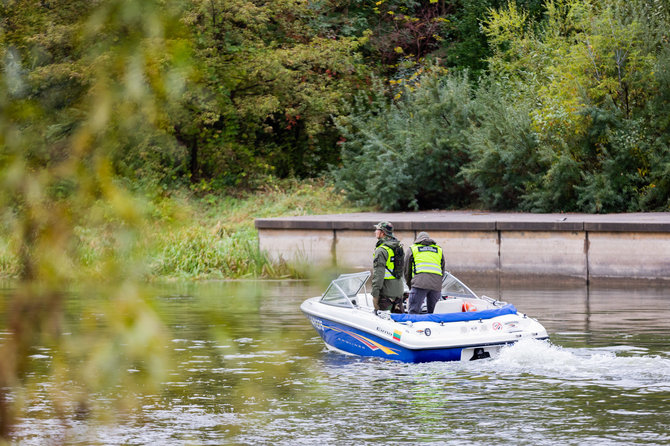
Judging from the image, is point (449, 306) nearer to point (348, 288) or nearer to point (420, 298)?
point (420, 298)

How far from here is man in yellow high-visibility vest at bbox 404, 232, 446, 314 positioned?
44.0 ft

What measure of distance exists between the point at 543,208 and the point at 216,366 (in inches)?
611

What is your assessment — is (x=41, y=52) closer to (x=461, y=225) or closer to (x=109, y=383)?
(x=109, y=383)

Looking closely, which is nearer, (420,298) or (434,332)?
(434,332)

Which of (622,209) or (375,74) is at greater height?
(375,74)

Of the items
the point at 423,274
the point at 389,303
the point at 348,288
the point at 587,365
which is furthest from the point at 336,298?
the point at 587,365

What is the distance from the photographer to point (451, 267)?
23.5 metres

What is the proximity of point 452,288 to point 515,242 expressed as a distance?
28.9 feet

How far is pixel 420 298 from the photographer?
1353 cm

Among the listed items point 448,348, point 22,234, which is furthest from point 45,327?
point 448,348

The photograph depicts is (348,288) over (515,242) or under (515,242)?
under

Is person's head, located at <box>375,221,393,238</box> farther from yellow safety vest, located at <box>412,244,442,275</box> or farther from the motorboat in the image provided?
the motorboat

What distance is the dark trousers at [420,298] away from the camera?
44.3ft

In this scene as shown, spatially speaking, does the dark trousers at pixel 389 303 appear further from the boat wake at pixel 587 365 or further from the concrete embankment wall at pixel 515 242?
the concrete embankment wall at pixel 515 242
